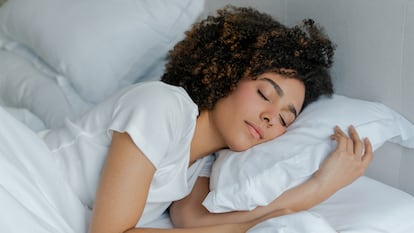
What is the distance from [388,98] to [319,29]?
0.76ft

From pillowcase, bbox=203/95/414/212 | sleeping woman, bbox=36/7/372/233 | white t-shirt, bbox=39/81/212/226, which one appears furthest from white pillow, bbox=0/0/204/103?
pillowcase, bbox=203/95/414/212

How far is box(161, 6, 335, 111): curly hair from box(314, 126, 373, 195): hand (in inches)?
6.1

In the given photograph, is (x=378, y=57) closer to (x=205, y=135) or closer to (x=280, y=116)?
(x=280, y=116)

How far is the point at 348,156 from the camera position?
41.1 inches

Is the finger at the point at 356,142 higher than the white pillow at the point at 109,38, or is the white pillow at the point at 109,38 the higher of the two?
the finger at the point at 356,142

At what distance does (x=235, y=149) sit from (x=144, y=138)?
0.76 ft

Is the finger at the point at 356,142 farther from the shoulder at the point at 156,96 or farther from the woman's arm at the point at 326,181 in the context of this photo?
the shoulder at the point at 156,96

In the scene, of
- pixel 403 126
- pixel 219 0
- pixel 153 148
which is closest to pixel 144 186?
pixel 153 148

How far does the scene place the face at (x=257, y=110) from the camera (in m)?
1.06

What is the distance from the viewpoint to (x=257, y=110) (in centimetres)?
105

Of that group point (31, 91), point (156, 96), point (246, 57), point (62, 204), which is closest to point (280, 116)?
point (246, 57)

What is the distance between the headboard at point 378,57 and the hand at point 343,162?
10 cm

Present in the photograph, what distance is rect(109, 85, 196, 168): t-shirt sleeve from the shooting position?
945 mm

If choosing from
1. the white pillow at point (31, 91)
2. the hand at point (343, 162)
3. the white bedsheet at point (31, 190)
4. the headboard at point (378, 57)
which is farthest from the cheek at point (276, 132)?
the white pillow at point (31, 91)
